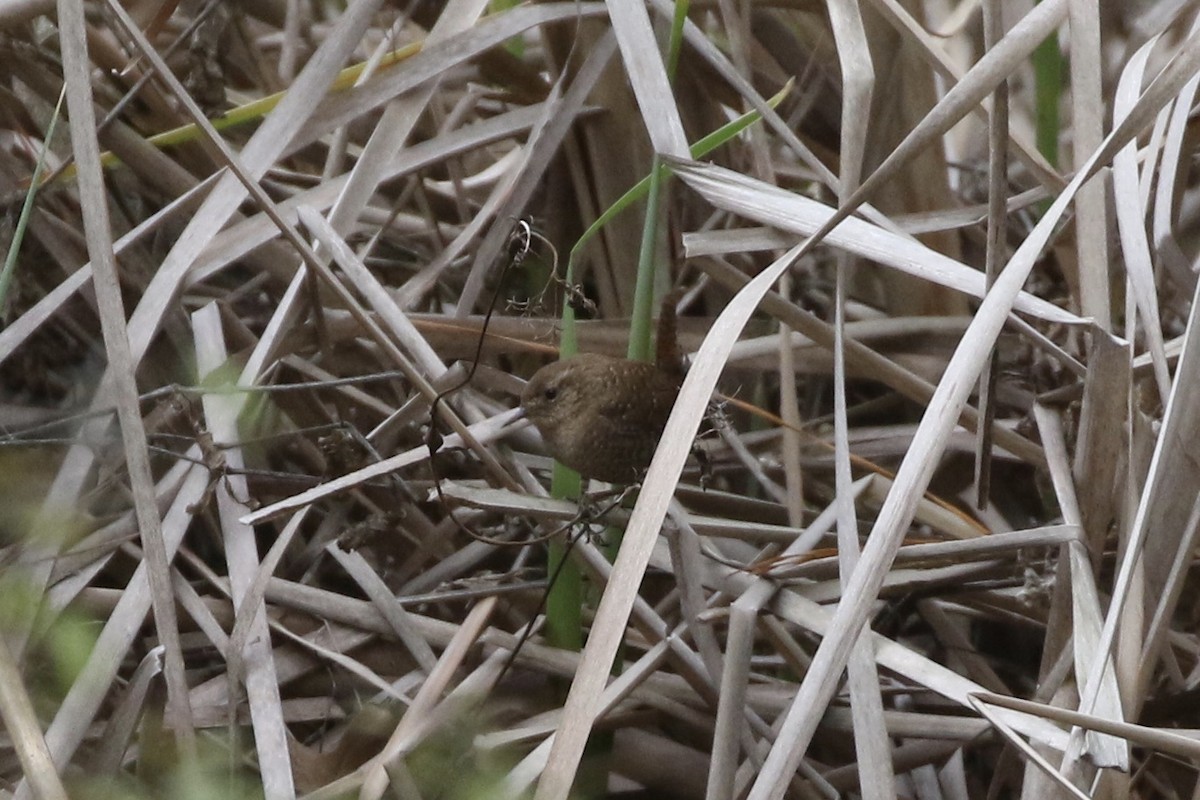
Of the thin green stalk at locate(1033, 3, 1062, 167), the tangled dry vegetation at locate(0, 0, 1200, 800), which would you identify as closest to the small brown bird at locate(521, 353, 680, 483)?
the tangled dry vegetation at locate(0, 0, 1200, 800)

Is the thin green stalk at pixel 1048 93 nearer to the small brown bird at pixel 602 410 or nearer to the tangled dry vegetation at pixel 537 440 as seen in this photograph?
the tangled dry vegetation at pixel 537 440

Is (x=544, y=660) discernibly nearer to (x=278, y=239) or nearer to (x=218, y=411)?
(x=218, y=411)

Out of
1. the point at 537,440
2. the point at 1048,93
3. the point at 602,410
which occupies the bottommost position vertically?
the point at 537,440

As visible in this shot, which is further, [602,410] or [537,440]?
[537,440]

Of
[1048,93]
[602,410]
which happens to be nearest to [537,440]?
[602,410]

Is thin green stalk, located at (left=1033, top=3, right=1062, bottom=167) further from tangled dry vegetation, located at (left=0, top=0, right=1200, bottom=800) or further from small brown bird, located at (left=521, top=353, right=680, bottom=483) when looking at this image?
small brown bird, located at (left=521, top=353, right=680, bottom=483)

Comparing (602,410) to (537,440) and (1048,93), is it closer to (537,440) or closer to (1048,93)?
(537,440)

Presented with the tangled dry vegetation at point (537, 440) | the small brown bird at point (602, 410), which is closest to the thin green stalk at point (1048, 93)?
the tangled dry vegetation at point (537, 440)
